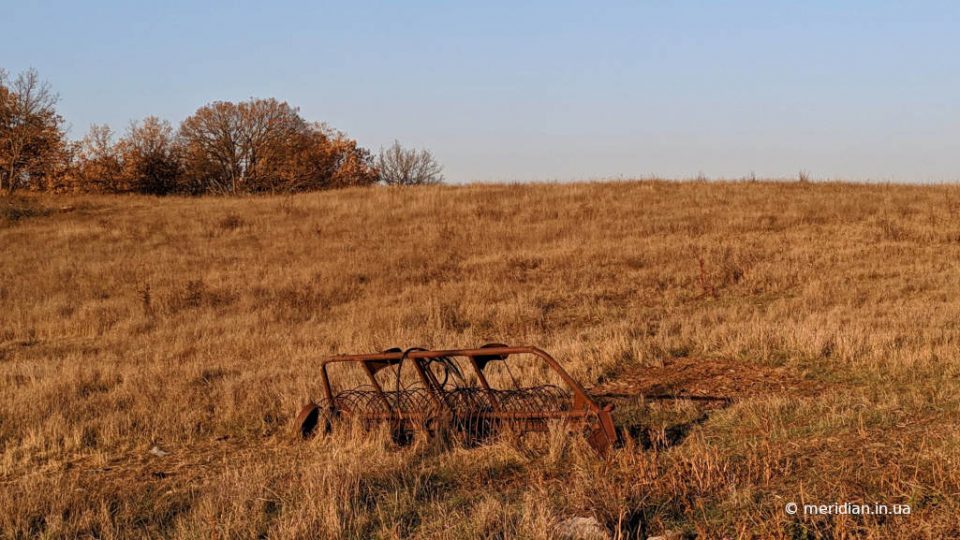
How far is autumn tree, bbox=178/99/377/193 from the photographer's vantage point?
1928 inches

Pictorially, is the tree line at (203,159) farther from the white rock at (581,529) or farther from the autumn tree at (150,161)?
the white rock at (581,529)

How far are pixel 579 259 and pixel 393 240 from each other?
20.5 feet

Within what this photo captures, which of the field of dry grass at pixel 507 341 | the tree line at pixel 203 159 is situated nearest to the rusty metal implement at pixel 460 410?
the field of dry grass at pixel 507 341

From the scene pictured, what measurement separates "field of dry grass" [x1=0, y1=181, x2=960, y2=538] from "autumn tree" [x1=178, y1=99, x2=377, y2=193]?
2099 centimetres

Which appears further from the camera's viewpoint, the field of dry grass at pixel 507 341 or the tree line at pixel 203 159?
the tree line at pixel 203 159

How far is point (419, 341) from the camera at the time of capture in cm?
1291

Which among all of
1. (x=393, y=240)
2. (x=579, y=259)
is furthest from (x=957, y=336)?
(x=393, y=240)

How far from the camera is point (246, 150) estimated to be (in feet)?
164

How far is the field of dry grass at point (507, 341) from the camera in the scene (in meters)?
5.08

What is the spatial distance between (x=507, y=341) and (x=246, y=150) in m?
40.5

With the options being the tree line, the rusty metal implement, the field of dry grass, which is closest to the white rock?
the field of dry grass

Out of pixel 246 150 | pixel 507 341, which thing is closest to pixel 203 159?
pixel 246 150

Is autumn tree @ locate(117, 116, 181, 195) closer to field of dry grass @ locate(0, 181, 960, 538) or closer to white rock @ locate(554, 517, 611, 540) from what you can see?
field of dry grass @ locate(0, 181, 960, 538)

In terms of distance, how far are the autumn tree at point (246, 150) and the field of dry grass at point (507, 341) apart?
20994mm
